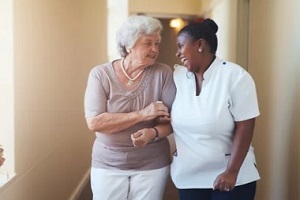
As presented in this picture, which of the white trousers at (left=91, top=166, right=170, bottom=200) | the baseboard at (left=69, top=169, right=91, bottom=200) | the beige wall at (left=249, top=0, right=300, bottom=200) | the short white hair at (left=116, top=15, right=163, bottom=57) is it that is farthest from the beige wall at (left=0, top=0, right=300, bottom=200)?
the short white hair at (left=116, top=15, right=163, bottom=57)

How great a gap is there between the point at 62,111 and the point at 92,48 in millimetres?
1315

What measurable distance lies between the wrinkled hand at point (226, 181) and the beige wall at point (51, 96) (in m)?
0.99

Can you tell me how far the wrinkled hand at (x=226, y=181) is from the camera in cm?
139

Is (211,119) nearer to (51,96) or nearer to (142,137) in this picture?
(142,137)

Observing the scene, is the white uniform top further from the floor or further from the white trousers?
the floor

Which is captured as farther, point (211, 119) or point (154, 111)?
point (154, 111)

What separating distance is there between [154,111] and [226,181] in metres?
0.43

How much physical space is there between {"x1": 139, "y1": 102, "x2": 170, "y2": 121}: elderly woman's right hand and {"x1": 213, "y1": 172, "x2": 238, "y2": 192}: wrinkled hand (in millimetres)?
373

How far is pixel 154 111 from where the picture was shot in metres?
1.55

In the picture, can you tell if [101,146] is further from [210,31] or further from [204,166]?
[210,31]

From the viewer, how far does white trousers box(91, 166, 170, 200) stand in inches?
65.3

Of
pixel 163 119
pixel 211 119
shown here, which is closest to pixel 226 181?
pixel 211 119

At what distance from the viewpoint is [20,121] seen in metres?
1.79

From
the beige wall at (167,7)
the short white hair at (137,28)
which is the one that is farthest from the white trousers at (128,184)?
the beige wall at (167,7)
